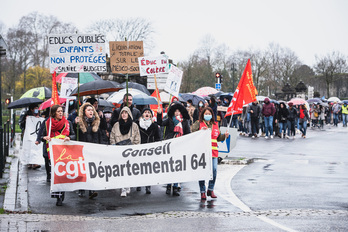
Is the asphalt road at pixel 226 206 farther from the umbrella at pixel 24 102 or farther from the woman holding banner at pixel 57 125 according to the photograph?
the umbrella at pixel 24 102

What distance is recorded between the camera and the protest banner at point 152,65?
12190mm

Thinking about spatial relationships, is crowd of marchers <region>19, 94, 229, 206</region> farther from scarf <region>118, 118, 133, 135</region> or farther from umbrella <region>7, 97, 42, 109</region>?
umbrella <region>7, 97, 42, 109</region>

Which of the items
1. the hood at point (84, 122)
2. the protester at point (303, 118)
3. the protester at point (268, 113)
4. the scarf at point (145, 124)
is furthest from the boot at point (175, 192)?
the protester at point (303, 118)

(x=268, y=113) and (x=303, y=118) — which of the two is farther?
(x=303, y=118)

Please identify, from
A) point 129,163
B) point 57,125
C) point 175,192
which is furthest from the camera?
point 175,192

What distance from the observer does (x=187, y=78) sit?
64.6m

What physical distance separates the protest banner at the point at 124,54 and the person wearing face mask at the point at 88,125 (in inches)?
80.1

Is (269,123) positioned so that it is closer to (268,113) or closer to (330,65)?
(268,113)

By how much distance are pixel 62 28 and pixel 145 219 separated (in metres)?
73.1

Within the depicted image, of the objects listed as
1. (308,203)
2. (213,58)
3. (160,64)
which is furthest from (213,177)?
(213,58)

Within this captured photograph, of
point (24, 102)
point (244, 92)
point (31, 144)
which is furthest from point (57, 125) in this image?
point (24, 102)

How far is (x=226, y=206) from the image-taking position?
29.9ft

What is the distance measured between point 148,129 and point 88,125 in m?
1.20

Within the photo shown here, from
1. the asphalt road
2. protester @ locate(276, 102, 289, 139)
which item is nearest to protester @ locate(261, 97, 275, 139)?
protester @ locate(276, 102, 289, 139)
